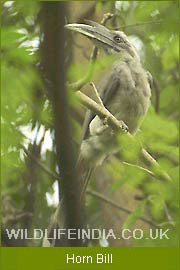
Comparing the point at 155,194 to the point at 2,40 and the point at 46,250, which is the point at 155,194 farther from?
the point at 2,40

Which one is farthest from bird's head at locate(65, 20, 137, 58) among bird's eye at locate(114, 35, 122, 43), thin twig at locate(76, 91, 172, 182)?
thin twig at locate(76, 91, 172, 182)

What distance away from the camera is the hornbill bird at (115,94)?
1.79m

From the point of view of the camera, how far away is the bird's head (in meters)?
1.69

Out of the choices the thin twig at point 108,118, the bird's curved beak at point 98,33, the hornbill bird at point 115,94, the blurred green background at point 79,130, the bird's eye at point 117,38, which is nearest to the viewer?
the blurred green background at point 79,130

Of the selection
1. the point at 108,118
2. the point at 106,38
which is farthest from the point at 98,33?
the point at 108,118

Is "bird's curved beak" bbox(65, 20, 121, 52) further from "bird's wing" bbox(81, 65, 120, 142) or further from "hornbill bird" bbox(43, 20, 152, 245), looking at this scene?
"bird's wing" bbox(81, 65, 120, 142)

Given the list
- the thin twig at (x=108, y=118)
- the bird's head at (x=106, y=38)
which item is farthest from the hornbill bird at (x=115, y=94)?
the thin twig at (x=108, y=118)

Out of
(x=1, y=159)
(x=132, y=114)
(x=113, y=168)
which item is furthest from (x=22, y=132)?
(x=132, y=114)

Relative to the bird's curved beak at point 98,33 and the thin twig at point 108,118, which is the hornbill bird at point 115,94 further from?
the thin twig at point 108,118

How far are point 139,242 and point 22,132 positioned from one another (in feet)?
1.79

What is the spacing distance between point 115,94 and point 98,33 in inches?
14.4

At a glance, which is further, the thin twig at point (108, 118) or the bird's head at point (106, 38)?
the bird's head at point (106, 38)

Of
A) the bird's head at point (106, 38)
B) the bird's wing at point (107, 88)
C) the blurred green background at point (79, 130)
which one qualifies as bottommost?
the blurred green background at point (79, 130)

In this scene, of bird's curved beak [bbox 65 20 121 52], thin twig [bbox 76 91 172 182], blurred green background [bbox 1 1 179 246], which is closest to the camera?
blurred green background [bbox 1 1 179 246]
